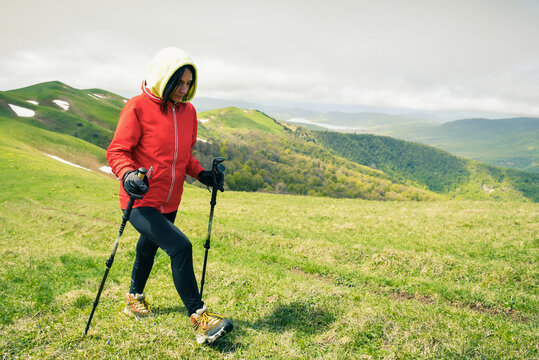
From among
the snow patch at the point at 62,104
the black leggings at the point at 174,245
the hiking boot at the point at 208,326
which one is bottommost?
the hiking boot at the point at 208,326

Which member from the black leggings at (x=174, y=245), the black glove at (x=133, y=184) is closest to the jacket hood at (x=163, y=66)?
the black glove at (x=133, y=184)

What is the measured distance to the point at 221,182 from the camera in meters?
5.82

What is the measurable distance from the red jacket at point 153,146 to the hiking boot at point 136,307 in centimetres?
194

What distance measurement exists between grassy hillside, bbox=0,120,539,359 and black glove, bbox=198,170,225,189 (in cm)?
251

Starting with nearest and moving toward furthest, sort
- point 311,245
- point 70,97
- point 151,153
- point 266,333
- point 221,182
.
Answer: point 151,153 → point 266,333 → point 221,182 → point 311,245 → point 70,97

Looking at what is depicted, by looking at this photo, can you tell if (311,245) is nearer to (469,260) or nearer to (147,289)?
(469,260)

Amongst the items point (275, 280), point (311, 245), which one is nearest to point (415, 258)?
point (311, 245)

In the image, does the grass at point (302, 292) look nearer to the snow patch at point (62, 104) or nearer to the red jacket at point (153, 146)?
the red jacket at point (153, 146)

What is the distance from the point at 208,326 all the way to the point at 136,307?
1.81 metres

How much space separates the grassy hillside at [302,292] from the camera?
466 cm

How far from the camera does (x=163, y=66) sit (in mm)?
4664

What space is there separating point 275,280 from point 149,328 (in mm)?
3364

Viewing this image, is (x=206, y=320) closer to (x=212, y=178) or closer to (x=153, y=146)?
(x=212, y=178)

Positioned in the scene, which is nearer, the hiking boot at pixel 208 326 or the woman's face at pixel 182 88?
the hiking boot at pixel 208 326
